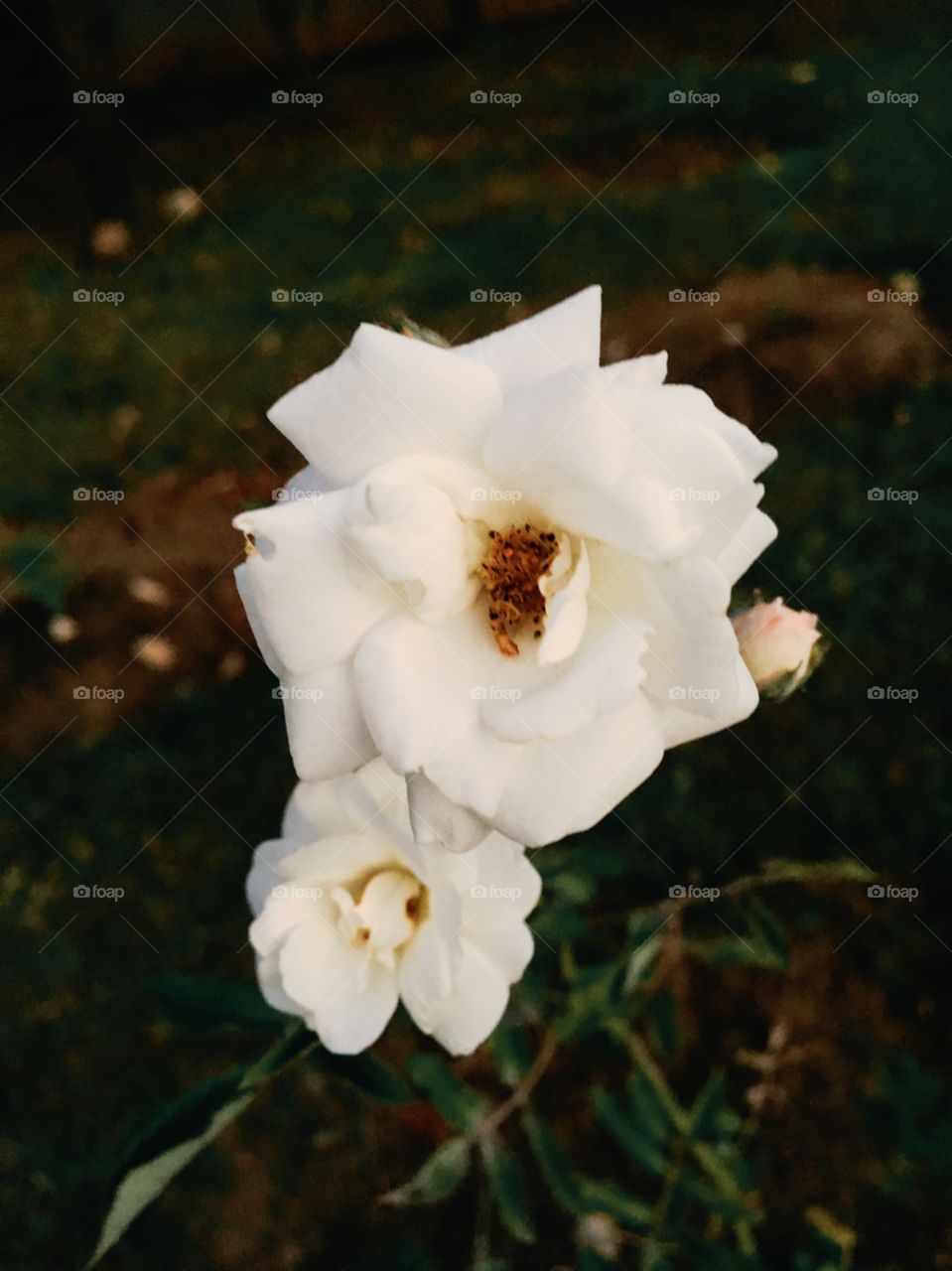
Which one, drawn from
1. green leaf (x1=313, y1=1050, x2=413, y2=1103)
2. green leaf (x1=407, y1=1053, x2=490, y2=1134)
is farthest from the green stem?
green leaf (x1=313, y1=1050, x2=413, y2=1103)

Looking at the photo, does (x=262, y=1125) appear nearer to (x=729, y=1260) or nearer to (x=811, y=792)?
(x=729, y=1260)

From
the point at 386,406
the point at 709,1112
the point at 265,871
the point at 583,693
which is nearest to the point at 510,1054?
the point at 709,1112

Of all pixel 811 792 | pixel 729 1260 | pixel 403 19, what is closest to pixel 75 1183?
pixel 729 1260

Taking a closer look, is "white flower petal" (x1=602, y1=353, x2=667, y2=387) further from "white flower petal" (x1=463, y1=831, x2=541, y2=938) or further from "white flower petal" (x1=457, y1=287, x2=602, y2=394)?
"white flower petal" (x1=463, y1=831, x2=541, y2=938)

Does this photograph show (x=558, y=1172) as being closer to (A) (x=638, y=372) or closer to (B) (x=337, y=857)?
(B) (x=337, y=857)

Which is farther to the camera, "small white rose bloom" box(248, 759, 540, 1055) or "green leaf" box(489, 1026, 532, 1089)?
"green leaf" box(489, 1026, 532, 1089)
